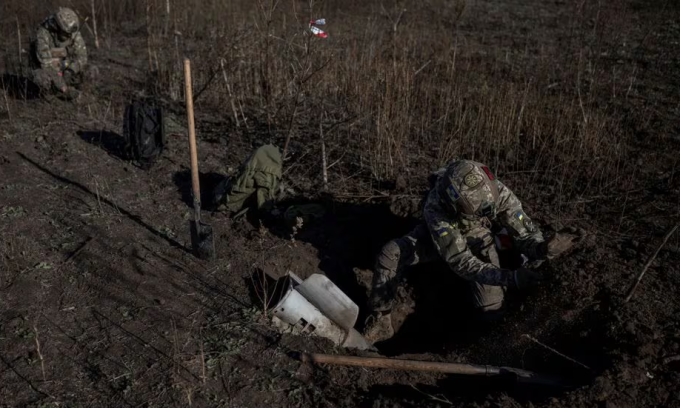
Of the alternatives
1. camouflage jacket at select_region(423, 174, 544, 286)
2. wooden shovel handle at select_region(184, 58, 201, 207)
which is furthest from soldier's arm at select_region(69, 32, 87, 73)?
camouflage jacket at select_region(423, 174, 544, 286)

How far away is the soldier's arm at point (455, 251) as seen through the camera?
344cm

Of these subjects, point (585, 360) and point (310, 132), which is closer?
point (585, 360)

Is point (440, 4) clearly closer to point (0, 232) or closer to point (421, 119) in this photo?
point (421, 119)

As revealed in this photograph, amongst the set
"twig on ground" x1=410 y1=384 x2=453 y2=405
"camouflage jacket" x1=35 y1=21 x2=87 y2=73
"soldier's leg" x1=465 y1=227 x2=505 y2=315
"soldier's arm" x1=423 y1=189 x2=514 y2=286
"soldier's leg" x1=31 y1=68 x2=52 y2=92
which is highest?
"camouflage jacket" x1=35 y1=21 x2=87 y2=73

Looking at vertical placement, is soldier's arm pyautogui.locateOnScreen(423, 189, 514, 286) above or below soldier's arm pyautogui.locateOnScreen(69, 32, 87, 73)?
below

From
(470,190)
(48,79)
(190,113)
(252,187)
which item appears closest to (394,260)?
(470,190)

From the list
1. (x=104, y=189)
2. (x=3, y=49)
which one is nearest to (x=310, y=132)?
(x=104, y=189)

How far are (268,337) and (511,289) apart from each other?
1777 millimetres

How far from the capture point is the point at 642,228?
449 centimetres

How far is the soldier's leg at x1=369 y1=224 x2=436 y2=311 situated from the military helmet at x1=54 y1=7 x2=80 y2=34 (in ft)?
17.1

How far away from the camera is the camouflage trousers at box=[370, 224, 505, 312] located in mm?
3916

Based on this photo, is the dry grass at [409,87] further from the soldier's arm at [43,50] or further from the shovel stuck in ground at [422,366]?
the shovel stuck in ground at [422,366]

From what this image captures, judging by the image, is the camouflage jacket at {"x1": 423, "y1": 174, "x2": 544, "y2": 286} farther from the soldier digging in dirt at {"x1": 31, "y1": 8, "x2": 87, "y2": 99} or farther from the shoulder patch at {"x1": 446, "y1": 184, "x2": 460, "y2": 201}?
the soldier digging in dirt at {"x1": 31, "y1": 8, "x2": 87, "y2": 99}

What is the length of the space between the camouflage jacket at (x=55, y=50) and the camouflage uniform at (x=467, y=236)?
5215mm
